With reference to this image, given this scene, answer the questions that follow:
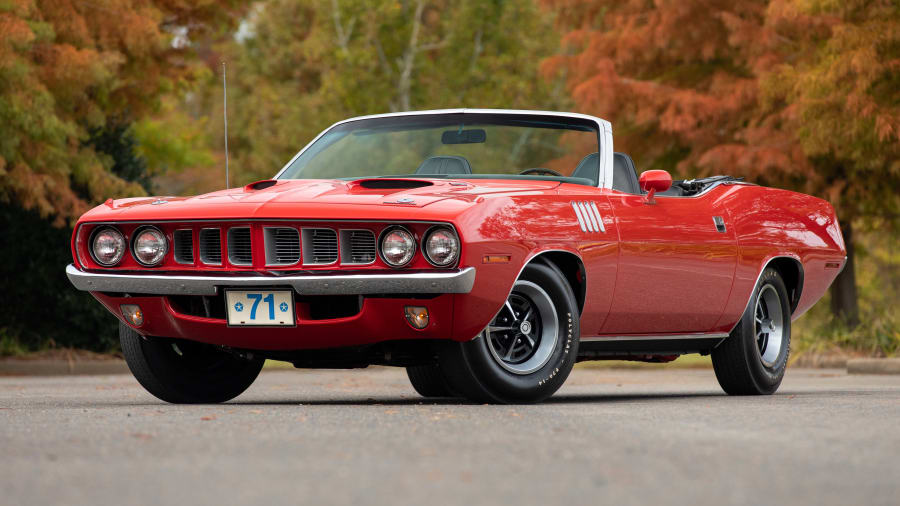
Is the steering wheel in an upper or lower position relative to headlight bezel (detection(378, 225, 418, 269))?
upper

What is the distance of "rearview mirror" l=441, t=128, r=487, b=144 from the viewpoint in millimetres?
8500

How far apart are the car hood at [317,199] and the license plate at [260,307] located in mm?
366

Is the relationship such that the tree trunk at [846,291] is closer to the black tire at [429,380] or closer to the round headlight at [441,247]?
the black tire at [429,380]

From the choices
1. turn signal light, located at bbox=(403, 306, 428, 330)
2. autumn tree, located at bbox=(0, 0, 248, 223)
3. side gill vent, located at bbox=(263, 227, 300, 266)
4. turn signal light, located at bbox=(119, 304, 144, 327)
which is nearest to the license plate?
side gill vent, located at bbox=(263, 227, 300, 266)

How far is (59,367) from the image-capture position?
1736 cm

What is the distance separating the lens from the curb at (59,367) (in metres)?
17.1

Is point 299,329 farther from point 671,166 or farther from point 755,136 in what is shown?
point 671,166

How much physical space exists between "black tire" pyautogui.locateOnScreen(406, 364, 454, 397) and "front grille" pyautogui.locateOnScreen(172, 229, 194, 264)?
7.15ft

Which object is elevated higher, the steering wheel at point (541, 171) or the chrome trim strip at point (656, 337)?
the steering wheel at point (541, 171)

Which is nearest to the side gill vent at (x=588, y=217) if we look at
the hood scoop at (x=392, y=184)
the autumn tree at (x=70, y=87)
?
the hood scoop at (x=392, y=184)

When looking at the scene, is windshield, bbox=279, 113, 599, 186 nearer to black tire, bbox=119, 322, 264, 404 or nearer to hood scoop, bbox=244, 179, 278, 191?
hood scoop, bbox=244, 179, 278, 191

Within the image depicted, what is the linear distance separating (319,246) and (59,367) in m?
11.1

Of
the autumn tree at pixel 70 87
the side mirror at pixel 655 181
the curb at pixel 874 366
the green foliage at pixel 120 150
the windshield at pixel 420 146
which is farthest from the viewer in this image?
the green foliage at pixel 120 150

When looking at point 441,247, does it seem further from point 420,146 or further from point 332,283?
point 420,146
